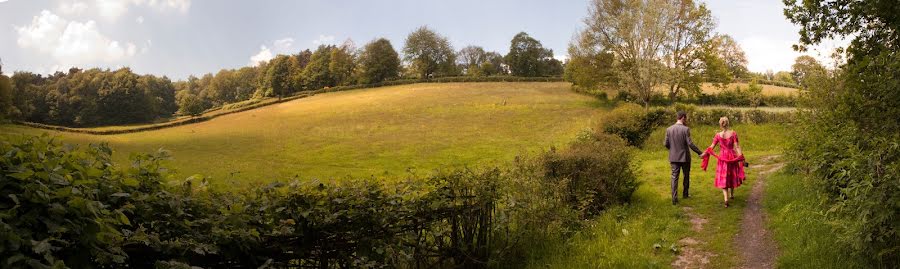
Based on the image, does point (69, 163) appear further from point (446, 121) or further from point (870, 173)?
point (446, 121)

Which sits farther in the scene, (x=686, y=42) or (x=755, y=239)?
(x=686, y=42)

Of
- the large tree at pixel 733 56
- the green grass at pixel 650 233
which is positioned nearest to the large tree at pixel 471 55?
the large tree at pixel 733 56

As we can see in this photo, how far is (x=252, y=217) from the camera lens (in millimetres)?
4863

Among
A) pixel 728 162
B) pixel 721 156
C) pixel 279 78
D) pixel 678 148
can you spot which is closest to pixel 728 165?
pixel 728 162

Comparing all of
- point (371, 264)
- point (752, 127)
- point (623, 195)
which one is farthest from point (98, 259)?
point (752, 127)

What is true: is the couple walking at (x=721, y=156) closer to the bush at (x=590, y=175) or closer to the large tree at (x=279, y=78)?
the bush at (x=590, y=175)

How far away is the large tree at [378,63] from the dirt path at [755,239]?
8387 cm

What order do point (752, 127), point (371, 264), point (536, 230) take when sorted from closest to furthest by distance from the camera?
point (371, 264)
point (536, 230)
point (752, 127)

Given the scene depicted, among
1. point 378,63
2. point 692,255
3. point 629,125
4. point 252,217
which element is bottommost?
point 692,255

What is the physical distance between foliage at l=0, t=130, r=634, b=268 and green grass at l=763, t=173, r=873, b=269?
147 inches

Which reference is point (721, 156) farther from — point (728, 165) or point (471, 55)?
point (471, 55)

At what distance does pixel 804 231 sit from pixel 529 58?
87221 mm

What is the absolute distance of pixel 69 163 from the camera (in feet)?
11.8

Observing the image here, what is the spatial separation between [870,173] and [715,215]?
5587 mm
